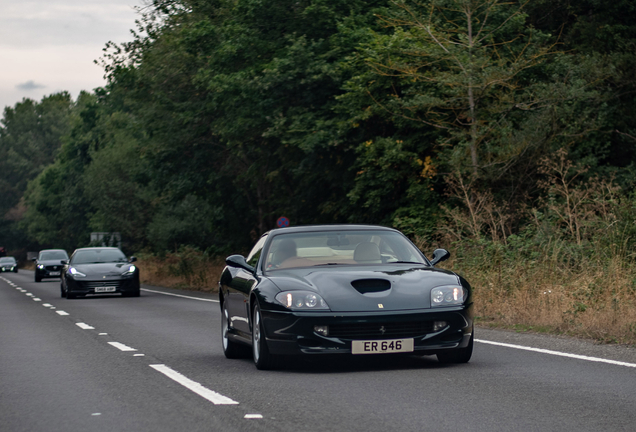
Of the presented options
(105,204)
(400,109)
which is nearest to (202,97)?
(400,109)

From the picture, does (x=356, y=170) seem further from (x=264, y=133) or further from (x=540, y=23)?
(x=540, y=23)

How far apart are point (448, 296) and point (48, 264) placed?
38606mm

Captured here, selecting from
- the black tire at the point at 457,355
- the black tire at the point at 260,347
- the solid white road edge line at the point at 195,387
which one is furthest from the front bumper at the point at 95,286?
the black tire at the point at 457,355

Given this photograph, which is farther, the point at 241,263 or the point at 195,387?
the point at 241,263

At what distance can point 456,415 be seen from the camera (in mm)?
6543

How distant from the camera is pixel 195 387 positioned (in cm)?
812

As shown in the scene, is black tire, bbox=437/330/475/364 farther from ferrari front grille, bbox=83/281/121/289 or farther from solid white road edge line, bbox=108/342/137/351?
ferrari front grille, bbox=83/281/121/289

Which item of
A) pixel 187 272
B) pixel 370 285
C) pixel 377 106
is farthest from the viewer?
pixel 187 272

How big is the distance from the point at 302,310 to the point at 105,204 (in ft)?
201

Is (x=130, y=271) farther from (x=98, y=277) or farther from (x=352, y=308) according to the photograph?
(x=352, y=308)

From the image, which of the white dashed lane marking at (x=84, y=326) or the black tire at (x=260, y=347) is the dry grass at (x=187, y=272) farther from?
the black tire at (x=260, y=347)

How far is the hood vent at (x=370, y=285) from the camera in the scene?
8758 mm

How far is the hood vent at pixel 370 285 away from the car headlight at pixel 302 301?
0.37 meters

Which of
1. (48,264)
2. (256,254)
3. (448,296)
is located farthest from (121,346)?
(48,264)
